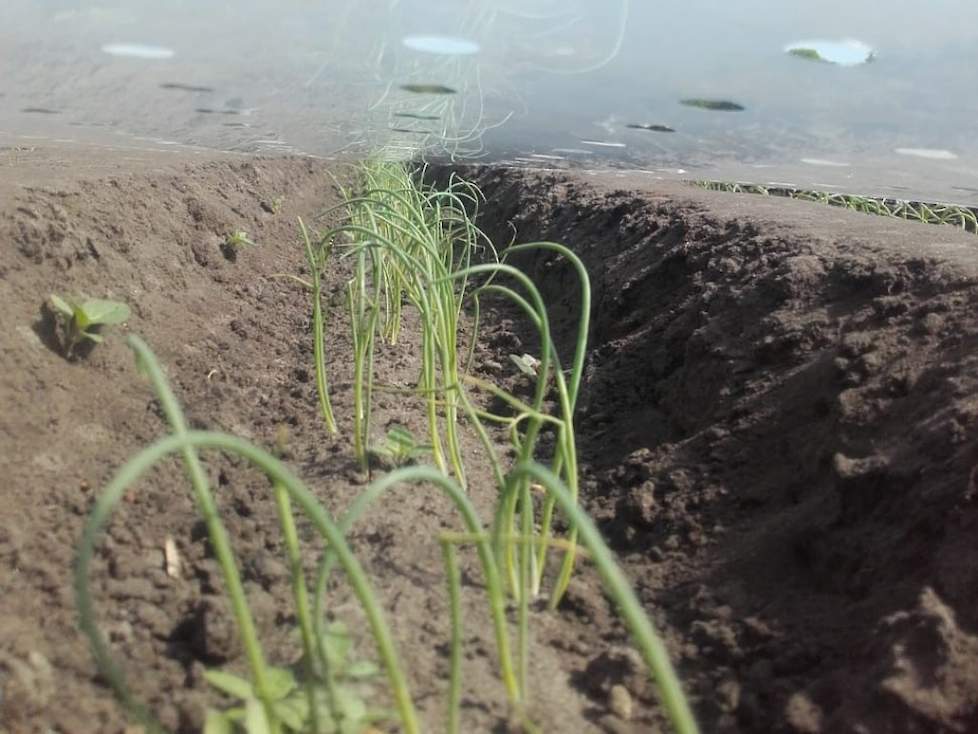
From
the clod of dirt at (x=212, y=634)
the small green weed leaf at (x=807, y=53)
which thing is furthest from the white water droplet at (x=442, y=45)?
the clod of dirt at (x=212, y=634)

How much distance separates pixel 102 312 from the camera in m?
1.79

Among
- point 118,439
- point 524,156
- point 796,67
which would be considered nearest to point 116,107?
point 118,439

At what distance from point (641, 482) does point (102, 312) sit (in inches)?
52.9

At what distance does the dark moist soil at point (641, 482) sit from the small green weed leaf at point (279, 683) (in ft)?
0.52

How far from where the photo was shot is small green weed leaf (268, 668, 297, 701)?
85 cm

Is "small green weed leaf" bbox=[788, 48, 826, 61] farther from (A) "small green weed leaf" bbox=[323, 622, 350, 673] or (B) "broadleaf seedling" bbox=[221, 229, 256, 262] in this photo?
(B) "broadleaf seedling" bbox=[221, 229, 256, 262]

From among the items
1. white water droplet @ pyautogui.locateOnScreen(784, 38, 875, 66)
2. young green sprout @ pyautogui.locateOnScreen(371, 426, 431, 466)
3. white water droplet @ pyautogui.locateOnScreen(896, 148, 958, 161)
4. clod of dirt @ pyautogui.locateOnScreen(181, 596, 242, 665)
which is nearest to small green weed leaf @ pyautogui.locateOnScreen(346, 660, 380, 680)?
clod of dirt @ pyautogui.locateOnScreen(181, 596, 242, 665)

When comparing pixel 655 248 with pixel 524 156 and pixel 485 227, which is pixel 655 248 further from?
pixel 485 227

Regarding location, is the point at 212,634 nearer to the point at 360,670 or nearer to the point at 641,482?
the point at 360,670

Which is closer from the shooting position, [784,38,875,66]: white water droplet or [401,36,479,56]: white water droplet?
[784,38,875,66]: white water droplet

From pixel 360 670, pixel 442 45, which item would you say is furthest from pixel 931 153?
pixel 360 670

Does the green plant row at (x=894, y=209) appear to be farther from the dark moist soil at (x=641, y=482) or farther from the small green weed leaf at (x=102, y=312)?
the small green weed leaf at (x=102, y=312)

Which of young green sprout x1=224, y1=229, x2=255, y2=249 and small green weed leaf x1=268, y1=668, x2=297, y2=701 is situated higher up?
young green sprout x1=224, y1=229, x2=255, y2=249

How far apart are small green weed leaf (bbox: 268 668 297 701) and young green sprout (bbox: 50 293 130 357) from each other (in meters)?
1.21
